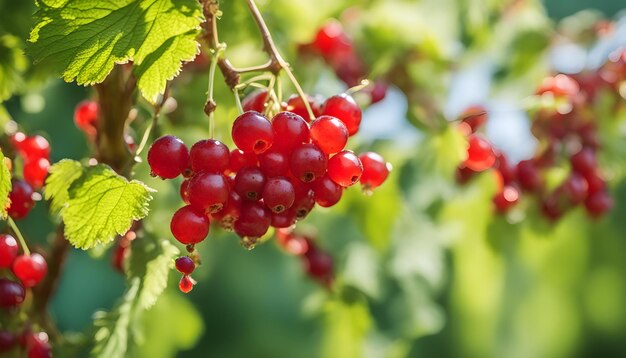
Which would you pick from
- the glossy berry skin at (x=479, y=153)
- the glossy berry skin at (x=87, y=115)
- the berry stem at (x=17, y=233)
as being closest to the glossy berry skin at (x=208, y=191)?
the berry stem at (x=17, y=233)

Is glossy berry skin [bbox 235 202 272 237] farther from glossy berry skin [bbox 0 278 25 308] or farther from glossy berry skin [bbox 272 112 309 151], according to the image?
glossy berry skin [bbox 0 278 25 308]

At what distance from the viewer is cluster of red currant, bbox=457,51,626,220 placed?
1.60m

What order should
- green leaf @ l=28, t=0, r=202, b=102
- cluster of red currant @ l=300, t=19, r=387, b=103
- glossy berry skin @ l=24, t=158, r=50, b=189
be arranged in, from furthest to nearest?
cluster of red currant @ l=300, t=19, r=387, b=103, glossy berry skin @ l=24, t=158, r=50, b=189, green leaf @ l=28, t=0, r=202, b=102

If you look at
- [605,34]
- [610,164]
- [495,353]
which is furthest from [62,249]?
[495,353]

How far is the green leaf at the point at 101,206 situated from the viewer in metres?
0.80

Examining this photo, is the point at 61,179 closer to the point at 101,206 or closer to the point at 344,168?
the point at 101,206

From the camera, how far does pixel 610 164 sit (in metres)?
1.72

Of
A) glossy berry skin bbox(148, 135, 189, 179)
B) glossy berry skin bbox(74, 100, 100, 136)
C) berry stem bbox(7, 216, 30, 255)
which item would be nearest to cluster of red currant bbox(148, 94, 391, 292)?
glossy berry skin bbox(148, 135, 189, 179)

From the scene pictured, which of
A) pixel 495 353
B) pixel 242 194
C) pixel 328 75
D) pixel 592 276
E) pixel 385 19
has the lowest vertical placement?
pixel 495 353

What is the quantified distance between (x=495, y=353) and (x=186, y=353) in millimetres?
1656

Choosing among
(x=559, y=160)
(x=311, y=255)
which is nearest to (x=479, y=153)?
(x=559, y=160)

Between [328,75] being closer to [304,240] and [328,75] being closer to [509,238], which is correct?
[304,240]

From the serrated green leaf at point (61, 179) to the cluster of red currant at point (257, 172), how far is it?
0.38ft

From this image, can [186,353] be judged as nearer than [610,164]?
No
